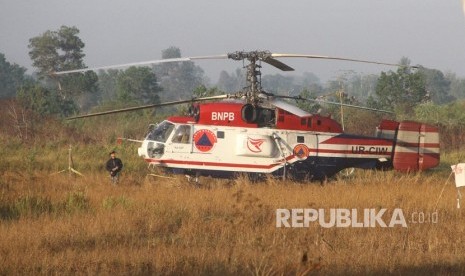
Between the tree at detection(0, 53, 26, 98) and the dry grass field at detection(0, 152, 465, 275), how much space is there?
308ft

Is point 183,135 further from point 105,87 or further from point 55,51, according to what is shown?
point 105,87

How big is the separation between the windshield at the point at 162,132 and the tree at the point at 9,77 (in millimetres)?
91009

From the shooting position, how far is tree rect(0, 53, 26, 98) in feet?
356

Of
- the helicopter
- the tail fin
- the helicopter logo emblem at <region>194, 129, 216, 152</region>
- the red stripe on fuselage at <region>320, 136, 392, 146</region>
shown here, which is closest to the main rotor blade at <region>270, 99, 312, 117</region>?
the helicopter

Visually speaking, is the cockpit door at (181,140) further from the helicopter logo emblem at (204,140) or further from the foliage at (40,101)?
the foliage at (40,101)

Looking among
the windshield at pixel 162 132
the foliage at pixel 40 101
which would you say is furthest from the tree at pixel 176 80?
the windshield at pixel 162 132

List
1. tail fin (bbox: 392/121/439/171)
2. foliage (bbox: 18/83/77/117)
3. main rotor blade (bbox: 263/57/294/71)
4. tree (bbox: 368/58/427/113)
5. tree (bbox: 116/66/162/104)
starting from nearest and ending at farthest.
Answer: main rotor blade (bbox: 263/57/294/71)
tail fin (bbox: 392/121/439/171)
foliage (bbox: 18/83/77/117)
tree (bbox: 368/58/427/113)
tree (bbox: 116/66/162/104)

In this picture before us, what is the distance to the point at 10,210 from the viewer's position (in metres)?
13.7

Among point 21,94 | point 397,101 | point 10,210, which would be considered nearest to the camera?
point 10,210

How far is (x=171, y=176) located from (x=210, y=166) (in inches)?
77.5

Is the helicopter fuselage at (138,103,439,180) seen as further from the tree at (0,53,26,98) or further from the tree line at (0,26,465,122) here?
the tree at (0,53,26,98)

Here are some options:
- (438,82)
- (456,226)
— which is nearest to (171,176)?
(456,226)

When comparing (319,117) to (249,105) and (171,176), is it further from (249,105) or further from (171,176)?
(171,176)

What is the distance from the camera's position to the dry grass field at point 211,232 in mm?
9188
